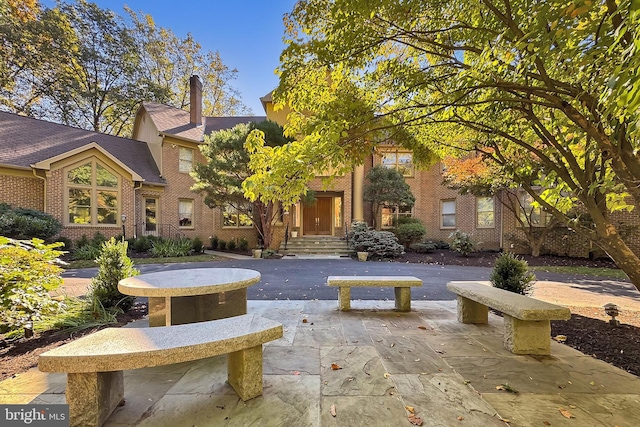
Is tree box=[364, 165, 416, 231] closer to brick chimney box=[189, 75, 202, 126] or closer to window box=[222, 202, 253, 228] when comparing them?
window box=[222, 202, 253, 228]

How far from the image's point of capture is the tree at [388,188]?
14172mm

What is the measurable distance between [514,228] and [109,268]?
52.0ft

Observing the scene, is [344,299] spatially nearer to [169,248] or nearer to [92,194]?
[169,248]

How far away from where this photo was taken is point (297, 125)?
12.9 ft

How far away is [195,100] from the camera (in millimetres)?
17359

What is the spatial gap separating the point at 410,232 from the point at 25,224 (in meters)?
15.8

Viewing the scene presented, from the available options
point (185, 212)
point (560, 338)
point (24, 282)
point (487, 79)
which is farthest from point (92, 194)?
point (560, 338)

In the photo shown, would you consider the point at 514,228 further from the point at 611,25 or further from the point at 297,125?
the point at 297,125

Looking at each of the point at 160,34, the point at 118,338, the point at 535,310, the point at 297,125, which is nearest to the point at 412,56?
the point at 297,125

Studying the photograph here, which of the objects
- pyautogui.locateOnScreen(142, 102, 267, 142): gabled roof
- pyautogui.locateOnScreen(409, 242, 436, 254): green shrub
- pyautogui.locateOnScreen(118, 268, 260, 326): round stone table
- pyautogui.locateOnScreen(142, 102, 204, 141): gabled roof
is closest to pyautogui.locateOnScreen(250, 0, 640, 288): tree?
pyautogui.locateOnScreen(118, 268, 260, 326): round stone table

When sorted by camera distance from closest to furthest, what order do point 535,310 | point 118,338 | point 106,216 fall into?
1. point 118,338
2. point 535,310
3. point 106,216

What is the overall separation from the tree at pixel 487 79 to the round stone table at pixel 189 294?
1475mm

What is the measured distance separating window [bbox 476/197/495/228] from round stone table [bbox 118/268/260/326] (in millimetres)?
14538

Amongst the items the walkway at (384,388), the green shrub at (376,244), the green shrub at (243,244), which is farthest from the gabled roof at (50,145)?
the walkway at (384,388)
